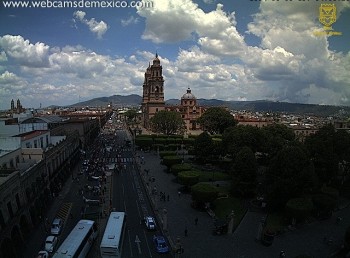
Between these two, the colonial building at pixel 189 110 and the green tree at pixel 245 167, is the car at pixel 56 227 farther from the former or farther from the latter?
the colonial building at pixel 189 110

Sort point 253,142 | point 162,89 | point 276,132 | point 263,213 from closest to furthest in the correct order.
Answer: point 263,213
point 253,142
point 276,132
point 162,89

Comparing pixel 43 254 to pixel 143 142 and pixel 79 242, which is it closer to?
pixel 79 242

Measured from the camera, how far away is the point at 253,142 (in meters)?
60.5

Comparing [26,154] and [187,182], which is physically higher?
[26,154]

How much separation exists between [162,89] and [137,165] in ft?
181

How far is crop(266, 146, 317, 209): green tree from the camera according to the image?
3828 centimetres

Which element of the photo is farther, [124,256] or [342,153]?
[342,153]

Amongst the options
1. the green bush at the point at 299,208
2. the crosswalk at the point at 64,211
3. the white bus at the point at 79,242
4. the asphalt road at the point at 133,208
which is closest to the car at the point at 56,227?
the crosswalk at the point at 64,211

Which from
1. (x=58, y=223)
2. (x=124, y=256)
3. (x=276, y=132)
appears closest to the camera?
(x=124, y=256)

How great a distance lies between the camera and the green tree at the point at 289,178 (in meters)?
38.3

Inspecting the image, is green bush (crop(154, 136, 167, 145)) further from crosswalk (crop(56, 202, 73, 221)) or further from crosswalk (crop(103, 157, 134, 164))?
A: crosswalk (crop(56, 202, 73, 221))

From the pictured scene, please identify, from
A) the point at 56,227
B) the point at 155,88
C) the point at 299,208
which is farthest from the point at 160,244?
the point at 155,88

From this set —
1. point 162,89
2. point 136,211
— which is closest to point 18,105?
point 162,89

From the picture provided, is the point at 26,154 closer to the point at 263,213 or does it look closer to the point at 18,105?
the point at 263,213
